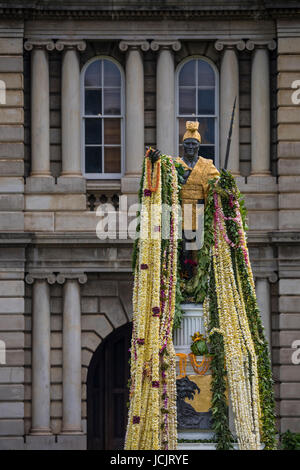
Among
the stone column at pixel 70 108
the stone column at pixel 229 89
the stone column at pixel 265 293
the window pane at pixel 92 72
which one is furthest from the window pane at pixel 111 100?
the stone column at pixel 265 293

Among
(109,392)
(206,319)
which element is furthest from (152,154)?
(109,392)

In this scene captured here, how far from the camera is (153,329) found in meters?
18.9

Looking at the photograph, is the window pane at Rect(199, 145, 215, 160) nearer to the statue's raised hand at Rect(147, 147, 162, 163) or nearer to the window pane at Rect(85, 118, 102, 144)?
the window pane at Rect(85, 118, 102, 144)

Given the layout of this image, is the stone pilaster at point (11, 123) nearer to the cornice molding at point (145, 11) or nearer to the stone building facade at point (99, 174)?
the stone building facade at point (99, 174)

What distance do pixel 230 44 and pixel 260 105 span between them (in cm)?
143

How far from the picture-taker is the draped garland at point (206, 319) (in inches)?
742

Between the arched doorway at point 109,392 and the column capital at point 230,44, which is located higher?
the column capital at point 230,44

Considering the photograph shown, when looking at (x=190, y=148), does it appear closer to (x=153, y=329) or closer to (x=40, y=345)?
(x=153, y=329)

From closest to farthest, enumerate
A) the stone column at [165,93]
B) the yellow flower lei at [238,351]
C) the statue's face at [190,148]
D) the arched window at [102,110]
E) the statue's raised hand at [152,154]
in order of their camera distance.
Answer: the yellow flower lei at [238,351] < the statue's raised hand at [152,154] < the statue's face at [190,148] < the stone column at [165,93] < the arched window at [102,110]

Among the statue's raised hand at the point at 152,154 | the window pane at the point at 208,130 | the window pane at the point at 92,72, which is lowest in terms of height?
the statue's raised hand at the point at 152,154

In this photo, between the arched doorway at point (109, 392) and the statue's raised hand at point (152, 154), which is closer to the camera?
the statue's raised hand at point (152, 154)

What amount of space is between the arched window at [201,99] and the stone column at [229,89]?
377 mm

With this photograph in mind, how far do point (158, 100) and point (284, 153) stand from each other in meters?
2.88

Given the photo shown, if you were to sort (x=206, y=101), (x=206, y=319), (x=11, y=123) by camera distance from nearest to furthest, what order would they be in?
(x=206, y=319) < (x=11, y=123) < (x=206, y=101)
